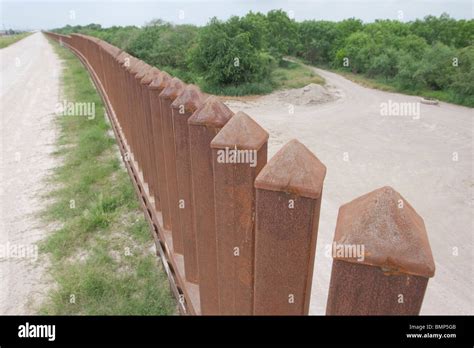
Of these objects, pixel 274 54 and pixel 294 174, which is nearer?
pixel 294 174

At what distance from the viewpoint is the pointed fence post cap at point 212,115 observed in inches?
58.9

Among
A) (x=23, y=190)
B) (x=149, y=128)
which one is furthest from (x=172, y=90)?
(x=23, y=190)

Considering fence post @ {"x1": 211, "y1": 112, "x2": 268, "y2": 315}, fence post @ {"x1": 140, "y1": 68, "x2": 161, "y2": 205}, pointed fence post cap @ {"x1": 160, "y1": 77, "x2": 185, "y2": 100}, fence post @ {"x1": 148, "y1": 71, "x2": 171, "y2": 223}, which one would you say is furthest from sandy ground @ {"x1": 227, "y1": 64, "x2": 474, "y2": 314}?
pointed fence post cap @ {"x1": 160, "y1": 77, "x2": 185, "y2": 100}

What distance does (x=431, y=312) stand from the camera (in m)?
3.80

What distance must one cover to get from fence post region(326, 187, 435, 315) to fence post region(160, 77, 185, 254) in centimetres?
146

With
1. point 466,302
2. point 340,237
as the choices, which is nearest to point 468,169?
point 466,302

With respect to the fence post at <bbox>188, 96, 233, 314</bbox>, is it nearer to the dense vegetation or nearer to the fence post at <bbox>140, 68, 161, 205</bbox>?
the fence post at <bbox>140, 68, 161, 205</bbox>

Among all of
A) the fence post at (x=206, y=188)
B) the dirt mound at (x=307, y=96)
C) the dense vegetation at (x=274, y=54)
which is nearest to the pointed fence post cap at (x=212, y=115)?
the fence post at (x=206, y=188)

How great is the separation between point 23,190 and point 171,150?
3.92 meters

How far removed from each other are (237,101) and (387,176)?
10909mm

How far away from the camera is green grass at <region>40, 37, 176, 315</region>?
292 centimetres

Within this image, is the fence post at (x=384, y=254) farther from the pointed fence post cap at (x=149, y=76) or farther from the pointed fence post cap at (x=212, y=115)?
the pointed fence post cap at (x=149, y=76)

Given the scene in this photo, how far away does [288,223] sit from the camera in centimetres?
107

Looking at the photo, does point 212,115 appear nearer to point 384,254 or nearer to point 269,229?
point 269,229
